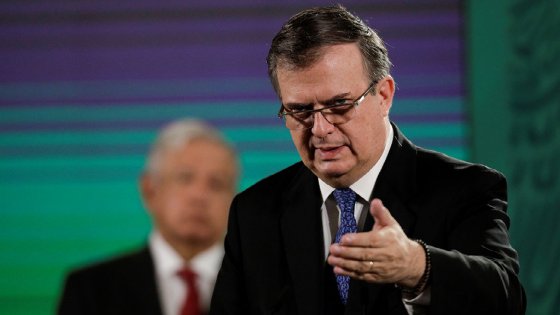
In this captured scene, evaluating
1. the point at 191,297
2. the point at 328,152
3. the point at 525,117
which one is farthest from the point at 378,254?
the point at 525,117

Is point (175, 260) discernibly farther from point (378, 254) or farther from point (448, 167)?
point (378, 254)

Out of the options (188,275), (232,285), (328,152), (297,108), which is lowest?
(188,275)

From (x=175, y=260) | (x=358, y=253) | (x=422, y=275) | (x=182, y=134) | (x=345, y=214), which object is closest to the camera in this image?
(x=358, y=253)

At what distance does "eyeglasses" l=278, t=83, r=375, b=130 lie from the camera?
151 centimetres

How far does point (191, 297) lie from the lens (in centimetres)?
226

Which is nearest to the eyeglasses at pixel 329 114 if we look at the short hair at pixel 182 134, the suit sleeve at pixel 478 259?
the suit sleeve at pixel 478 259

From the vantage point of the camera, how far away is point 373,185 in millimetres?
1620

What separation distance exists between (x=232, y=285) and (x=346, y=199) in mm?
400

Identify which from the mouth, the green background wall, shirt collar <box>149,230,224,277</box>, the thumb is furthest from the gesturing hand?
the green background wall

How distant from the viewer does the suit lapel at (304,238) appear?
1.55 meters

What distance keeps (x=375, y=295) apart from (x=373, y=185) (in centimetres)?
31

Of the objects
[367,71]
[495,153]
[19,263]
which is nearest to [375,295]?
[367,71]

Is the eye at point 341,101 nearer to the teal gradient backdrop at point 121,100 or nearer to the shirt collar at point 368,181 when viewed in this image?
the shirt collar at point 368,181

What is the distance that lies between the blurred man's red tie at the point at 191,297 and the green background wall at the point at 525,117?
1.76 metres
